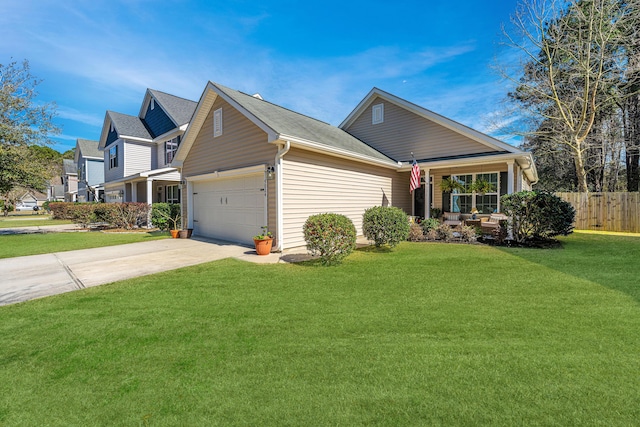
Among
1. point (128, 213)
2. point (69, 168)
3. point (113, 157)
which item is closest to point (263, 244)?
point (128, 213)

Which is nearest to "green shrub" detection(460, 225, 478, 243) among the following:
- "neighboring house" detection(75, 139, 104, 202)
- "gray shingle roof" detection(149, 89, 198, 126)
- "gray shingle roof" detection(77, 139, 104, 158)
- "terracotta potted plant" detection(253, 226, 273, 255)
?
"terracotta potted plant" detection(253, 226, 273, 255)

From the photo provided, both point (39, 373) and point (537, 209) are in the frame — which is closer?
point (39, 373)

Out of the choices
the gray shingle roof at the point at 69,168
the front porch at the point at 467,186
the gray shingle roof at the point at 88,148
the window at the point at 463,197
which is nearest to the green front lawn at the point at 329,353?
the front porch at the point at 467,186

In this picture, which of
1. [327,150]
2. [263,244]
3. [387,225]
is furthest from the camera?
[327,150]

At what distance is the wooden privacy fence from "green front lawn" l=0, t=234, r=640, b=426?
11.1 metres

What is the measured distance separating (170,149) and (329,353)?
2080 centimetres

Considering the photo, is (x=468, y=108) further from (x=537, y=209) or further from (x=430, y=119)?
(x=537, y=209)

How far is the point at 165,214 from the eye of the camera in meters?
14.6

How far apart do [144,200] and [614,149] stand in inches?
1289

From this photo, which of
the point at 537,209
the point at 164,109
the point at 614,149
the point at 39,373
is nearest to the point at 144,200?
the point at 164,109

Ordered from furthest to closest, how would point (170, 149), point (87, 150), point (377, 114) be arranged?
point (87, 150), point (170, 149), point (377, 114)

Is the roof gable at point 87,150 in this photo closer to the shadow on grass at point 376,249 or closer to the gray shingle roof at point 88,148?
the gray shingle roof at point 88,148

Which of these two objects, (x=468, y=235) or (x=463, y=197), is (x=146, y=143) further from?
(x=468, y=235)

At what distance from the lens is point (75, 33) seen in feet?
32.6
